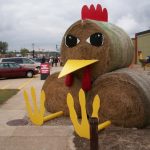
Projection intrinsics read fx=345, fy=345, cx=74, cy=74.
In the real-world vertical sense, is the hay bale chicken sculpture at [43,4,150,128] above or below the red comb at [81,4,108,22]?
below

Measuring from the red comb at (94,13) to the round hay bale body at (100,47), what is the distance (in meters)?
0.49

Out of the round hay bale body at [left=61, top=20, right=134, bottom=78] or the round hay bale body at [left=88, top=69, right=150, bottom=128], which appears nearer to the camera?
the round hay bale body at [left=88, top=69, right=150, bottom=128]

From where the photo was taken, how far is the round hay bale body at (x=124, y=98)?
7086 mm

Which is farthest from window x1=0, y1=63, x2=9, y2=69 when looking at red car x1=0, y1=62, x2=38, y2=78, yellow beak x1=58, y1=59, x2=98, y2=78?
yellow beak x1=58, y1=59, x2=98, y2=78

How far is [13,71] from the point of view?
24875 mm

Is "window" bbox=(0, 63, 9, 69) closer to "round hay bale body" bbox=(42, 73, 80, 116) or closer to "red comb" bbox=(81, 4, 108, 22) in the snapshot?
"round hay bale body" bbox=(42, 73, 80, 116)

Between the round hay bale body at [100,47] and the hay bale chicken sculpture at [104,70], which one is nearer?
the hay bale chicken sculpture at [104,70]

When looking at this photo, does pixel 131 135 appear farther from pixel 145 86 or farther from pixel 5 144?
pixel 5 144

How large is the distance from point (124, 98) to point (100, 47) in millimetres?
1267

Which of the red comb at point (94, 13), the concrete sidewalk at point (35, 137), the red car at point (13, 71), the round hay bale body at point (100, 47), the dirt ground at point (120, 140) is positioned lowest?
the concrete sidewalk at point (35, 137)

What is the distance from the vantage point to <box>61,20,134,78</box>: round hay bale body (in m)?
7.59

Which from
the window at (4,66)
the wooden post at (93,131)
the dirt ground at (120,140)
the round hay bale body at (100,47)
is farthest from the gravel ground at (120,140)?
the window at (4,66)

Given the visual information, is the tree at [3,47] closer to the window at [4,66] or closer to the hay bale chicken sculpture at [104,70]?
the window at [4,66]

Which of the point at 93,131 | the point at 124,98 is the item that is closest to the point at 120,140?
the point at 124,98
